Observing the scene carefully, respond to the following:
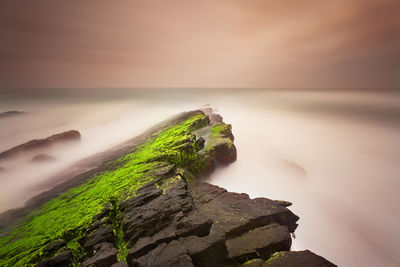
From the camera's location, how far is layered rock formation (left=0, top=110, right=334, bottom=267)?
4.26 metres

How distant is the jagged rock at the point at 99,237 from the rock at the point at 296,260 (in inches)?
169

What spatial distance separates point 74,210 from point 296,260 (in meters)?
7.51

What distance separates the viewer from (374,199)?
34.2ft

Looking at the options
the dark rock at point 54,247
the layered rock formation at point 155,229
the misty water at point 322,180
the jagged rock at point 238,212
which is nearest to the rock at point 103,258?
the layered rock formation at point 155,229

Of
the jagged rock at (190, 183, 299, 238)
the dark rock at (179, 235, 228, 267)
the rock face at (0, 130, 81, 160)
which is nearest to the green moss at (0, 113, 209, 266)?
the dark rock at (179, 235, 228, 267)

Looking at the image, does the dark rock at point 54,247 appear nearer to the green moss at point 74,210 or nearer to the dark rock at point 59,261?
the green moss at point 74,210

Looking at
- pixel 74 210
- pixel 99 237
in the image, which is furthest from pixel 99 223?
pixel 74 210

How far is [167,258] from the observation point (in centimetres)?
401

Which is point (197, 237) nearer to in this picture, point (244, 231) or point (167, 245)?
point (167, 245)

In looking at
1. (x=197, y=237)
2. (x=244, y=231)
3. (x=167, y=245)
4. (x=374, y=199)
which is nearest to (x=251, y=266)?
(x=244, y=231)

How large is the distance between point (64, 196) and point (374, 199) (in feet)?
56.2

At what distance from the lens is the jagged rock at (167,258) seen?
3.89 meters

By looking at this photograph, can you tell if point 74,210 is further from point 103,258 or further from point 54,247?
point 103,258

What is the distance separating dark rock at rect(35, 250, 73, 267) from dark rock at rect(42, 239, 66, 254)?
0.37 meters
